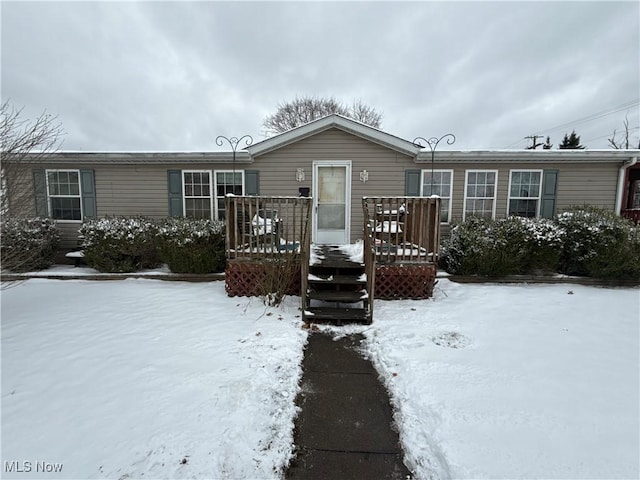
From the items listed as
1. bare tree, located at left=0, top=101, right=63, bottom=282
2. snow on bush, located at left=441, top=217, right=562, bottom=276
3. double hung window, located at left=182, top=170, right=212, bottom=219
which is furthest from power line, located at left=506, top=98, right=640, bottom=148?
bare tree, located at left=0, top=101, right=63, bottom=282

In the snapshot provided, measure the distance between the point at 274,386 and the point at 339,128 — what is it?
5994 millimetres

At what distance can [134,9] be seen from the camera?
8.85 meters

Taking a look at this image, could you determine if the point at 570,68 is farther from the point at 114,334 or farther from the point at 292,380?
the point at 114,334

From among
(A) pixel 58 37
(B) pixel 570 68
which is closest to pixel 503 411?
(A) pixel 58 37

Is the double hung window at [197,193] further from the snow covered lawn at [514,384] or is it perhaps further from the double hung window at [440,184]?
the double hung window at [440,184]

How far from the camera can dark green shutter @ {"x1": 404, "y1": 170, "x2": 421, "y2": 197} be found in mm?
7164

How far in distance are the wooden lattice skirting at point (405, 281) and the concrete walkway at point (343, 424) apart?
1.99 m

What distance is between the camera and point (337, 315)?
13.5 ft

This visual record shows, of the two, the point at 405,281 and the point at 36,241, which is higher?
the point at 36,241

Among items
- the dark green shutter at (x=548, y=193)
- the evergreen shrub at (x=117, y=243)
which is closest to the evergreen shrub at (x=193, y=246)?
the evergreen shrub at (x=117, y=243)

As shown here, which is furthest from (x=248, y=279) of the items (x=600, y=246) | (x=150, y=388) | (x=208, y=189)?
(x=600, y=246)

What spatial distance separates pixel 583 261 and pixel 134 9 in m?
13.8

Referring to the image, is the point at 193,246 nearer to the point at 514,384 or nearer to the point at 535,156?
the point at 514,384

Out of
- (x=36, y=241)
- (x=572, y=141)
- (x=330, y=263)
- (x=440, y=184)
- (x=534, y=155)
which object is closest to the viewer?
(x=330, y=263)
